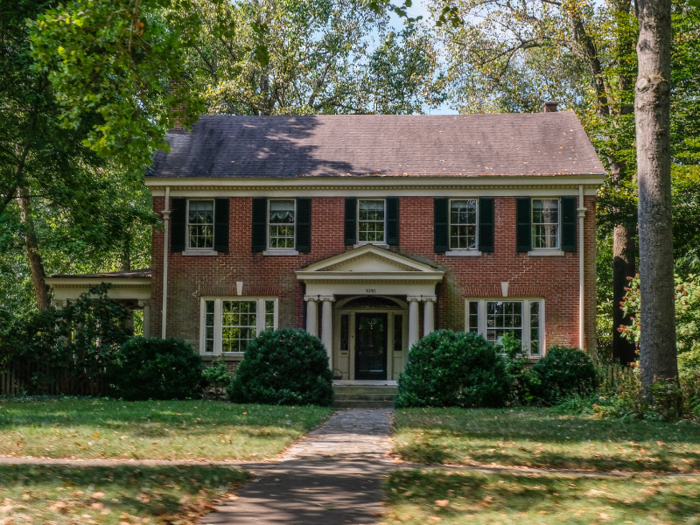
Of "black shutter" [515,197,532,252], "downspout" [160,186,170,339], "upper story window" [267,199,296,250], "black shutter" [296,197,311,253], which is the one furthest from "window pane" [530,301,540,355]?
"downspout" [160,186,170,339]

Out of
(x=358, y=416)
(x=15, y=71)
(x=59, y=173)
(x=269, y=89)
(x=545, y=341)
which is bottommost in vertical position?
(x=358, y=416)

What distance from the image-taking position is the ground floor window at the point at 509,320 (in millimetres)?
21859

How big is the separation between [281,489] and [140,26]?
26.2 feet

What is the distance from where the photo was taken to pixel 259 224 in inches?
888

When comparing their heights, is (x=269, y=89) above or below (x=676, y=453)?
above

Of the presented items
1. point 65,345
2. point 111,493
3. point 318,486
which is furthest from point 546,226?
point 111,493

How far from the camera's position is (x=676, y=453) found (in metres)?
10.2

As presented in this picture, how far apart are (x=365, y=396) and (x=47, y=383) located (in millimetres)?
8351

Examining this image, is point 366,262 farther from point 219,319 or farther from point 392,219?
point 219,319

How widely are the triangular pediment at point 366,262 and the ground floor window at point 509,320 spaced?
1.92m

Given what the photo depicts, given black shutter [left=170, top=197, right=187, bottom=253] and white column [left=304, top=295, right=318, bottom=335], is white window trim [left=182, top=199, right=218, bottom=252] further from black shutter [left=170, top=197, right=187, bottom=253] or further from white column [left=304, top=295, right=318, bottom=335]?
white column [left=304, top=295, right=318, bottom=335]

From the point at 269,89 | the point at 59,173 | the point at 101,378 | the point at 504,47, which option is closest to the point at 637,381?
the point at 101,378

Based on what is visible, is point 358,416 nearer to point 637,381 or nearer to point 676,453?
point 637,381

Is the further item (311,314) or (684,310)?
(311,314)
